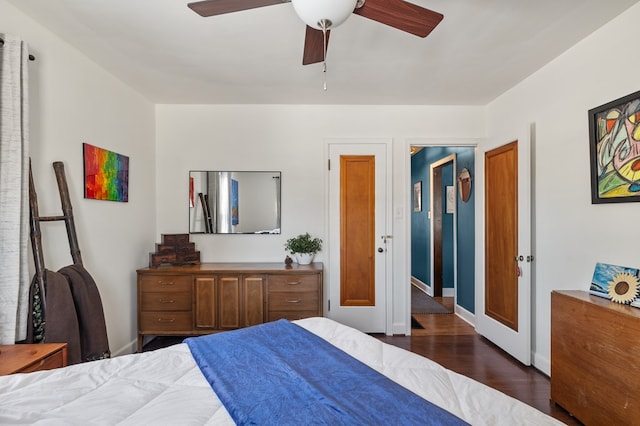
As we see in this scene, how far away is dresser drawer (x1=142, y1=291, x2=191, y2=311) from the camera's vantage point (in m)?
2.96

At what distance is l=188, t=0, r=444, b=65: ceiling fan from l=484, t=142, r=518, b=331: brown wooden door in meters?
1.97

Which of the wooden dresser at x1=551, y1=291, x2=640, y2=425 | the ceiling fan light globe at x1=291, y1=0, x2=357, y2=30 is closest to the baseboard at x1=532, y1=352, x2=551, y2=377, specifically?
the wooden dresser at x1=551, y1=291, x2=640, y2=425

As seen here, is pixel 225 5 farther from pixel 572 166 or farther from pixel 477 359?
pixel 477 359

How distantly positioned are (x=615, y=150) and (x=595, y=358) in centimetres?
124

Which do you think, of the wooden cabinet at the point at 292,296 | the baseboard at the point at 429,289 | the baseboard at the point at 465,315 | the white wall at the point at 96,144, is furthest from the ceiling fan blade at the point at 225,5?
the baseboard at the point at 429,289

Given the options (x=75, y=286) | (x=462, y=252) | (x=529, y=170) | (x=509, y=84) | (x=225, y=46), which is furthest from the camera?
(x=462, y=252)

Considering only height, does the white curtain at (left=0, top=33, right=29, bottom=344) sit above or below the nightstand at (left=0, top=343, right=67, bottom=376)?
above

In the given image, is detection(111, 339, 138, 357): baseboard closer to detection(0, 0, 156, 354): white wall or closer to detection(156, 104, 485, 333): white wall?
detection(0, 0, 156, 354): white wall

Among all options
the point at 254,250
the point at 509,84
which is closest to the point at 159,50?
the point at 254,250

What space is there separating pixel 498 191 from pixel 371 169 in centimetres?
127

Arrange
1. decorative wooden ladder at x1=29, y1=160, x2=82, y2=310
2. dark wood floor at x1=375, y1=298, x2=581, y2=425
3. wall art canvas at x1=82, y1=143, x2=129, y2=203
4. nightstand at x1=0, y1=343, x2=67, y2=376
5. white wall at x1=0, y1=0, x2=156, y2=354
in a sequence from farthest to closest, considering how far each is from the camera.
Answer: wall art canvas at x1=82, y1=143, x2=129, y2=203, dark wood floor at x1=375, y1=298, x2=581, y2=425, white wall at x1=0, y1=0, x2=156, y2=354, decorative wooden ladder at x1=29, y1=160, x2=82, y2=310, nightstand at x1=0, y1=343, x2=67, y2=376

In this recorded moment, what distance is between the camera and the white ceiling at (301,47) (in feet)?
6.19

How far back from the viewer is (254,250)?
3.50 meters

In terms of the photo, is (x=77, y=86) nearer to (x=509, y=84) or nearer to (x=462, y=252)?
(x=509, y=84)
